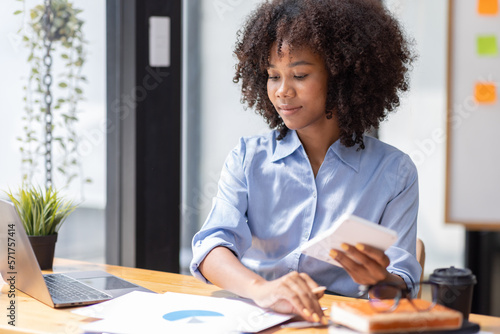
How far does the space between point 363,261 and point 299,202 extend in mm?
492

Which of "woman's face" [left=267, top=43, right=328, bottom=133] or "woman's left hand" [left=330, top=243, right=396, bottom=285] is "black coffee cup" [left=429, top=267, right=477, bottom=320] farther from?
"woman's face" [left=267, top=43, right=328, bottom=133]

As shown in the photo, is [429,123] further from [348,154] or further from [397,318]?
[397,318]

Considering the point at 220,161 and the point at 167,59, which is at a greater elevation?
the point at 167,59

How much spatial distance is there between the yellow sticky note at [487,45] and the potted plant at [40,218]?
192cm

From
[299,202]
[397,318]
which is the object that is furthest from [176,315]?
[299,202]

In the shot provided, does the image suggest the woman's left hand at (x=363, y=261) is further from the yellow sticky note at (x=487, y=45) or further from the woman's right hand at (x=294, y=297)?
the yellow sticky note at (x=487, y=45)

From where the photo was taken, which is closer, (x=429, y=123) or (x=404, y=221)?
(x=404, y=221)

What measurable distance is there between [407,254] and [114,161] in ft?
4.86

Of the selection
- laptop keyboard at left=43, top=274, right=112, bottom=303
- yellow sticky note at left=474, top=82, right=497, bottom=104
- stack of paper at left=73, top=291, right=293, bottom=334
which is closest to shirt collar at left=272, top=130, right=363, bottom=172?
stack of paper at left=73, top=291, right=293, bottom=334

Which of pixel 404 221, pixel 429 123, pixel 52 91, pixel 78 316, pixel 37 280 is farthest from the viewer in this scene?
pixel 429 123

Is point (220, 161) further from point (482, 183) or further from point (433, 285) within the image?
point (433, 285)

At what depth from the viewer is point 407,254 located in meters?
1.58

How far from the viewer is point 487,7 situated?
2.70m

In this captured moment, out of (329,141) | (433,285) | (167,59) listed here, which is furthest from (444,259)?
(433,285)
